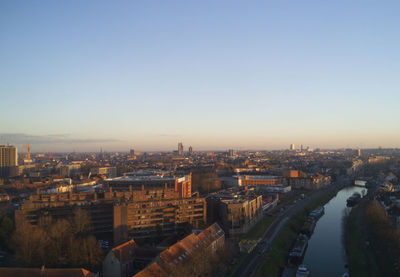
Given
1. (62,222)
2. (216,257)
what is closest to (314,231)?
(216,257)

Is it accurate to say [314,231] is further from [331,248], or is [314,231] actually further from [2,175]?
[2,175]

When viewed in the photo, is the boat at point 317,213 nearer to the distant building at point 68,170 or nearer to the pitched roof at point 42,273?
the pitched roof at point 42,273

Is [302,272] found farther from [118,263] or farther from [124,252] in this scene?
[118,263]

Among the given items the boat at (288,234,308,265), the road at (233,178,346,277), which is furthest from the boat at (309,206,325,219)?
the boat at (288,234,308,265)

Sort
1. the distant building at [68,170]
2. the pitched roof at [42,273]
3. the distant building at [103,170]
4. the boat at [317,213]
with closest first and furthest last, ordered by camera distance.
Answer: the pitched roof at [42,273] < the boat at [317,213] < the distant building at [103,170] < the distant building at [68,170]

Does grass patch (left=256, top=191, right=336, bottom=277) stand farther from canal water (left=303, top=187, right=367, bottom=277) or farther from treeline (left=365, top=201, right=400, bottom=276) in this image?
treeline (left=365, top=201, right=400, bottom=276)

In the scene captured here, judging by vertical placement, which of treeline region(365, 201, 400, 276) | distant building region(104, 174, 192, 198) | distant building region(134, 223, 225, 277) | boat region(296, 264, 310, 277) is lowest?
boat region(296, 264, 310, 277)

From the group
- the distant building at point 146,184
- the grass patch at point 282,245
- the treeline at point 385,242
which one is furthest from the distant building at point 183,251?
the distant building at point 146,184

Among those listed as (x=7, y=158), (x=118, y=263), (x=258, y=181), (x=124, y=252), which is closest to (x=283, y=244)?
(x=124, y=252)
